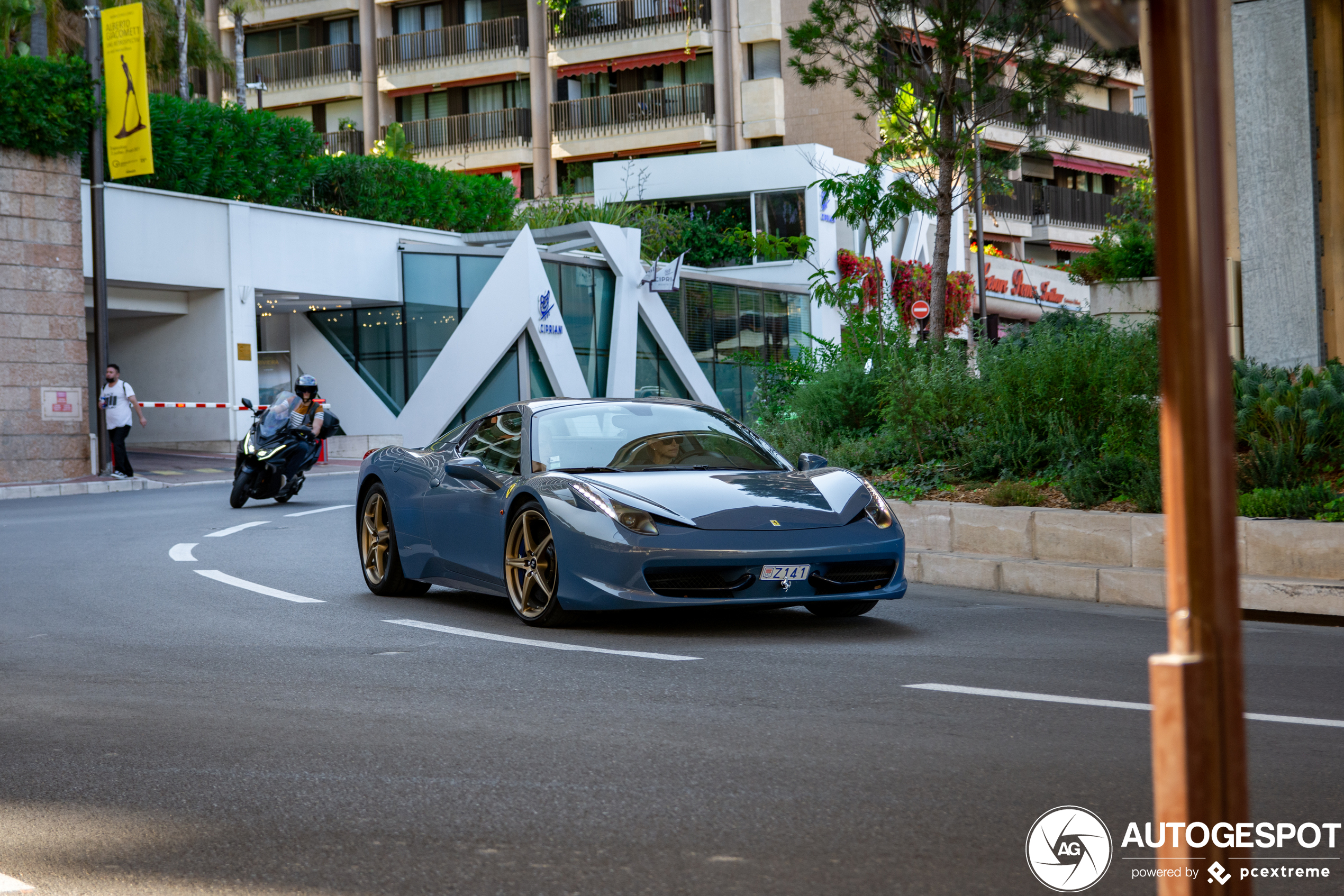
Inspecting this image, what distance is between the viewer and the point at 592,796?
4.80 m

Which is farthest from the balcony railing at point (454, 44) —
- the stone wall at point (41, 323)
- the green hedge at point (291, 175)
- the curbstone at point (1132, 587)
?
the curbstone at point (1132, 587)

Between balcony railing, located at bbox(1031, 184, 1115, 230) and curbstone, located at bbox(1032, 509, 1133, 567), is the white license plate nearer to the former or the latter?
curbstone, located at bbox(1032, 509, 1133, 567)

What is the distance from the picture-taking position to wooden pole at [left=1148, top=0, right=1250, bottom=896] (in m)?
2.49

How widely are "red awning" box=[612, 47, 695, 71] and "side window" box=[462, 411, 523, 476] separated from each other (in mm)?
45480

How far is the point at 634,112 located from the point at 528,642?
1935 inches

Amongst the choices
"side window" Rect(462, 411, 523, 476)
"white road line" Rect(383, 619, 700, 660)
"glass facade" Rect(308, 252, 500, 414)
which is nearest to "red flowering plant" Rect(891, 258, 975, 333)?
"glass facade" Rect(308, 252, 500, 414)

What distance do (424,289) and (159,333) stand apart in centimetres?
607

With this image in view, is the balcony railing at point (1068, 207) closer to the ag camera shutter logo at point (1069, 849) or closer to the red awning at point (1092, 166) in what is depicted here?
the red awning at point (1092, 166)

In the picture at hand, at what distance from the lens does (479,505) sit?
31.0 ft

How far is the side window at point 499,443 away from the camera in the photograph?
31.2 ft

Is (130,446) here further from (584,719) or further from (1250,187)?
(584,719)

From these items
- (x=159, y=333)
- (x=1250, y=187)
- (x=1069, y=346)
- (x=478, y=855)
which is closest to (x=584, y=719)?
(x=478, y=855)

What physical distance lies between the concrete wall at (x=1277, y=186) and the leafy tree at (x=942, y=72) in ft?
5.13

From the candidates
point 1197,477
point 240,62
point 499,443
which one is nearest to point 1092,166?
point 240,62
